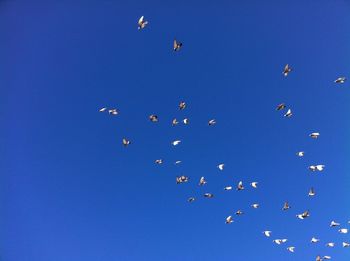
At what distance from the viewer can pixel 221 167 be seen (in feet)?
49.8

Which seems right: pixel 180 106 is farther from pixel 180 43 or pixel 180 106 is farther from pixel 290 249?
pixel 290 249

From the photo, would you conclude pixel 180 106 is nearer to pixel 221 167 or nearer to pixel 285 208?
pixel 221 167

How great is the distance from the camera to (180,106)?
1439cm

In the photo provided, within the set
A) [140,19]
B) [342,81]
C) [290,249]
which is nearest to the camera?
[342,81]

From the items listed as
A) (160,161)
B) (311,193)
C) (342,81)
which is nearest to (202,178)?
(160,161)

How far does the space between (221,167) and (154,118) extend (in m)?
3.30

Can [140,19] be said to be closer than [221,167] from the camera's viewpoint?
Yes

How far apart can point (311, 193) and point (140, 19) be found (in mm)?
9124

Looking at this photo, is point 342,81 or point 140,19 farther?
point 140,19

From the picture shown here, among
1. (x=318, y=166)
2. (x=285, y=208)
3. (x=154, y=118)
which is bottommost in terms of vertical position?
(x=285, y=208)

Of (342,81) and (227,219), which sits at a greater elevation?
(342,81)

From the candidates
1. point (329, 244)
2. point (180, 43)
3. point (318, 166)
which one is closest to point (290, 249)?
point (329, 244)

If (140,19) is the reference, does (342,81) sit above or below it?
below

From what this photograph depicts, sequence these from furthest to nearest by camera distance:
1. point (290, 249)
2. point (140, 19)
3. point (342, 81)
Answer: point (290, 249), point (140, 19), point (342, 81)
